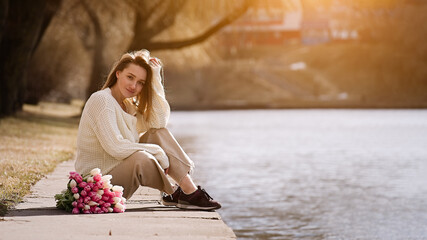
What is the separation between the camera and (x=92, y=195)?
6094 mm

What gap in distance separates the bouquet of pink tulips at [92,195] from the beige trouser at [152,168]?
23 cm

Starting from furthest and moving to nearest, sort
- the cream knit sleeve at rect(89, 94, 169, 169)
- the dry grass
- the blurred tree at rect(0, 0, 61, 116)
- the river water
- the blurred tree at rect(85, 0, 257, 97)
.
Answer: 1. the blurred tree at rect(85, 0, 257, 97)
2. the blurred tree at rect(0, 0, 61, 116)
3. the river water
4. the dry grass
5. the cream knit sleeve at rect(89, 94, 169, 169)

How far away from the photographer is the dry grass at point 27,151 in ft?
A: 24.3

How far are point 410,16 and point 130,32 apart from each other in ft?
181

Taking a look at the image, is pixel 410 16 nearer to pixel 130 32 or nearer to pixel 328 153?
pixel 130 32

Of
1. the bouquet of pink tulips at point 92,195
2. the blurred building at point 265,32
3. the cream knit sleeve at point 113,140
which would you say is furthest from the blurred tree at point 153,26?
the blurred building at point 265,32

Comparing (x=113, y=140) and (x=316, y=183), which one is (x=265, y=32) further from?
(x=113, y=140)

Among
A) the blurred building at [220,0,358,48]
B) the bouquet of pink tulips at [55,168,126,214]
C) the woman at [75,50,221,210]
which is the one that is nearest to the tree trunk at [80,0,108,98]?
the woman at [75,50,221,210]

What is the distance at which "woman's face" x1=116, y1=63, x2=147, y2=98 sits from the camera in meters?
6.58

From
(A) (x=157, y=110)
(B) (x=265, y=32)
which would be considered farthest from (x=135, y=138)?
(B) (x=265, y=32)

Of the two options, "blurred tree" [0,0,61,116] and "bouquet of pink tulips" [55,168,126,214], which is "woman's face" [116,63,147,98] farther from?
"blurred tree" [0,0,61,116]

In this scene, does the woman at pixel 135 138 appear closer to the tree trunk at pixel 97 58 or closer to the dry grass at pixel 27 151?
the dry grass at pixel 27 151

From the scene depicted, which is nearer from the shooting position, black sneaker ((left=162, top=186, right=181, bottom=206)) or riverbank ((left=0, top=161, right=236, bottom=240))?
riverbank ((left=0, top=161, right=236, bottom=240))

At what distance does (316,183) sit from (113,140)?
777cm
